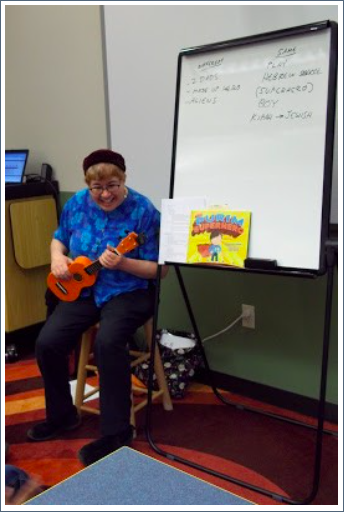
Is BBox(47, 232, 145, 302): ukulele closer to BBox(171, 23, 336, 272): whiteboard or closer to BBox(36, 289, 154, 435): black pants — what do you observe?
BBox(36, 289, 154, 435): black pants

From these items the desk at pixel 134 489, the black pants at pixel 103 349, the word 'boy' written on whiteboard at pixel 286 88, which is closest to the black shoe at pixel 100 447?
the black pants at pixel 103 349

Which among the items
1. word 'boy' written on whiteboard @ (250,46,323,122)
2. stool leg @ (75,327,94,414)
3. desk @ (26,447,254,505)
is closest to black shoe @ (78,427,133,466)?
stool leg @ (75,327,94,414)

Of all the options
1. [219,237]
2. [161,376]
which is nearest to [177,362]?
[161,376]

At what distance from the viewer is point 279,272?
5.92 ft

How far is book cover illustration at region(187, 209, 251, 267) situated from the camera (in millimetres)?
1896

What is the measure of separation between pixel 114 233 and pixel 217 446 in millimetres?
920

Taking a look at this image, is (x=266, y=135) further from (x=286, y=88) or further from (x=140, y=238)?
(x=140, y=238)

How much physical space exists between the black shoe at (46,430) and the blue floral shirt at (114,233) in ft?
1.70

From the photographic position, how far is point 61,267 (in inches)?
92.7

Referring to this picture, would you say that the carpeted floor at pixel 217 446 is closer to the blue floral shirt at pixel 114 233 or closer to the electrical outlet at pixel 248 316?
the electrical outlet at pixel 248 316

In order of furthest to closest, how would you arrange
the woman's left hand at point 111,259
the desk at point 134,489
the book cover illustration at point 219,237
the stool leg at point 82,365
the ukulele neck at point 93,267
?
the stool leg at point 82,365
the ukulele neck at point 93,267
the woman's left hand at point 111,259
the book cover illustration at point 219,237
the desk at point 134,489

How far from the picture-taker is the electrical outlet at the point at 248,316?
2.50 m

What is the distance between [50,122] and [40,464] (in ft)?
6.68

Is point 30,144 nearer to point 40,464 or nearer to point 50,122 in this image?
point 50,122
